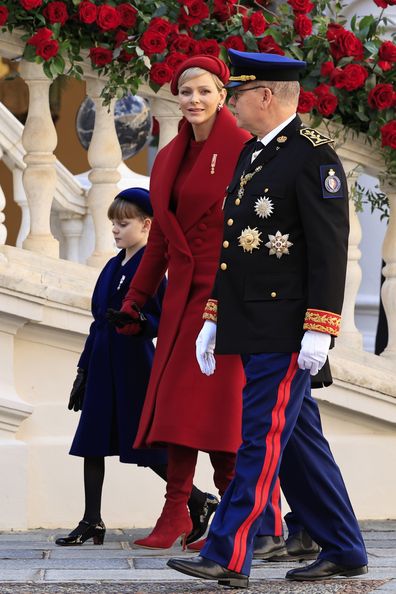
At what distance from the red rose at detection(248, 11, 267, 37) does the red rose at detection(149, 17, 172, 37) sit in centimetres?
32

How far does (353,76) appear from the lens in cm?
581

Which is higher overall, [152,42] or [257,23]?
[257,23]

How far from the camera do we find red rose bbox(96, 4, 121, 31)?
18.2 feet

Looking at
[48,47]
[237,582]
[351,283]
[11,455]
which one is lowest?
[237,582]

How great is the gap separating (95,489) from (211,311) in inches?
40.1

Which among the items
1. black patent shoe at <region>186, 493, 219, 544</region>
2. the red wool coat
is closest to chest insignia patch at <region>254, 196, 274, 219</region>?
the red wool coat

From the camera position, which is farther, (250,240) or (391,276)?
(391,276)

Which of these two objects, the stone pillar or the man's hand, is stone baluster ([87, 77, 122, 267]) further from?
the man's hand

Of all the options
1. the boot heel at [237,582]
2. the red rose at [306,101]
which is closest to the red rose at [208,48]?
the red rose at [306,101]

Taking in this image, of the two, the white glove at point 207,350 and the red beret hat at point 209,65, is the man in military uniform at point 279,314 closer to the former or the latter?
the white glove at point 207,350

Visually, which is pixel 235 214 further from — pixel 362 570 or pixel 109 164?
pixel 109 164

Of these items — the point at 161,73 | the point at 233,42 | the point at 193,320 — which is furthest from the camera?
the point at 233,42

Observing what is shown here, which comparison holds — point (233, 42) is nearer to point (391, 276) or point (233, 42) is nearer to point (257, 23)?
point (257, 23)

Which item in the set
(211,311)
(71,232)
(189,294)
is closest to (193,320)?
(189,294)
